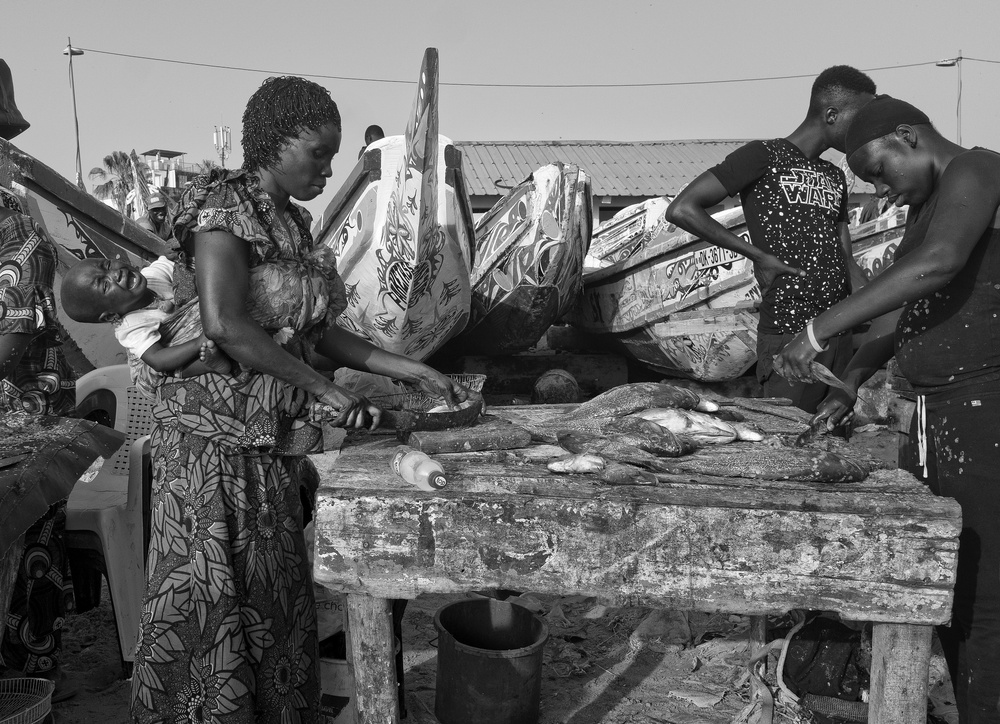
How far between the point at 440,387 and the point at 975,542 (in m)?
1.56

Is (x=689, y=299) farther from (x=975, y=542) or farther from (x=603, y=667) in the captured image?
(x=975, y=542)

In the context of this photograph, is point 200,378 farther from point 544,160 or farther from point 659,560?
point 544,160

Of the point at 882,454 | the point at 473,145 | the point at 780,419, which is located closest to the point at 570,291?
the point at 882,454

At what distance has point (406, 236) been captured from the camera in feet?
16.1

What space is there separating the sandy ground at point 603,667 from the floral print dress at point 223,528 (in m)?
0.90

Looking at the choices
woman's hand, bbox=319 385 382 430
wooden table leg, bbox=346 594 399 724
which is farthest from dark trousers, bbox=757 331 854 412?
wooden table leg, bbox=346 594 399 724

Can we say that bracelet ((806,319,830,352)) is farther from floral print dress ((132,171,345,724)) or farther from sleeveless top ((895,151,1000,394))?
floral print dress ((132,171,345,724))

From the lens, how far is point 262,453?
213 cm

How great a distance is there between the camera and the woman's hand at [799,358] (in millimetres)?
2213

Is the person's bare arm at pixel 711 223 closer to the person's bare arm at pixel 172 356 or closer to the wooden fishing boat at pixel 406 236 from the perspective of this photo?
the wooden fishing boat at pixel 406 236

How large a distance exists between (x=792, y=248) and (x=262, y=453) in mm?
2392

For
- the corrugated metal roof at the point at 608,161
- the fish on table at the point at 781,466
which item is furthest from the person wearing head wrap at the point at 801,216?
the corrugated metal roof at the point at 608,161

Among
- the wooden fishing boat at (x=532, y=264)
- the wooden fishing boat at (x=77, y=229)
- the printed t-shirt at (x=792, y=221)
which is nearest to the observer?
the printed t-shirt at (x=792, y=221)

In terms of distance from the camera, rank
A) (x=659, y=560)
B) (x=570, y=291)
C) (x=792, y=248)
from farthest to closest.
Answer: (x=570, y=291) → (x=792, y=248) → (x=659, y=560)
